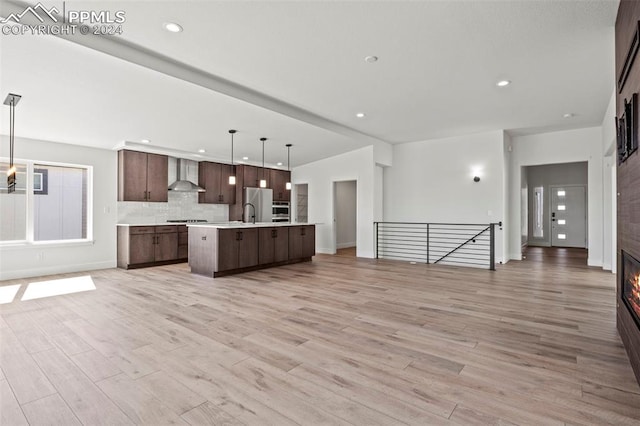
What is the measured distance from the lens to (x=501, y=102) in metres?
5.20

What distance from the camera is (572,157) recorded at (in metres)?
7.11

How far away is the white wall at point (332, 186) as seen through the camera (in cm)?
804

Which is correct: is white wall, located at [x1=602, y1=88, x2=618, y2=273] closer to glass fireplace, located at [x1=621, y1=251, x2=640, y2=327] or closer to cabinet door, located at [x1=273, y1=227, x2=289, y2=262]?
glass fireplace, located at [x1=621, y1=251, x2=640, y2=327]

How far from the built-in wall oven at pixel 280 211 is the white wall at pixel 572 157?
585 cm

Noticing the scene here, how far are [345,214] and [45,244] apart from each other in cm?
751

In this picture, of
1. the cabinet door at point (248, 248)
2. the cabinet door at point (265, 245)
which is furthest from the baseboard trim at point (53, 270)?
the cabinet door at point (265, 245)

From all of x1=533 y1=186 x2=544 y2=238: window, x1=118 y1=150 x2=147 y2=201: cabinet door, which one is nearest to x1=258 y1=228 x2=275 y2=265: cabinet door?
x1=118 y1=150 x2=147 y2=201: cabinet door

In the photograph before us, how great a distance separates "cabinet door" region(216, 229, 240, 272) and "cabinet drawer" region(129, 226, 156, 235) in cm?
212

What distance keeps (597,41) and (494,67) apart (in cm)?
94

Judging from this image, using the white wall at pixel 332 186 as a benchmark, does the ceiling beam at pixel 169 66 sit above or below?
above

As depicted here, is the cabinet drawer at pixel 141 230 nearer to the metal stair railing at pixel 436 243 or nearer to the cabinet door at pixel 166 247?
the cabinet door at pixel 166 247

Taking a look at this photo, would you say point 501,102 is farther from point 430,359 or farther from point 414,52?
point 430,359

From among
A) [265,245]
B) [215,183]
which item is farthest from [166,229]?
[265,245]

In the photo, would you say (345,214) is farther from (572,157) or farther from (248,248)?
(572,157)
